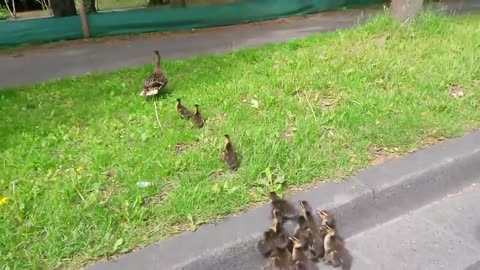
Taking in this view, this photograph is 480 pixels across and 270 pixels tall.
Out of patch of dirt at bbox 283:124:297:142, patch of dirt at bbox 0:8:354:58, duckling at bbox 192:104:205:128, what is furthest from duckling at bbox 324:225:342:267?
patch of dirt at bbox 0:8:354:58

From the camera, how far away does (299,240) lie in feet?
8.55

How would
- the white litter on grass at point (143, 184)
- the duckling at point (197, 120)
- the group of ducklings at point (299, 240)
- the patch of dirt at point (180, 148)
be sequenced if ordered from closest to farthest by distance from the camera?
the group of ducklings at point (299, 240), the white litter on grass at point (143, 184), the patch of dirt at point (180, 148), the duckling at point (197, 120)

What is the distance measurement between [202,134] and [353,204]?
1.47 metres

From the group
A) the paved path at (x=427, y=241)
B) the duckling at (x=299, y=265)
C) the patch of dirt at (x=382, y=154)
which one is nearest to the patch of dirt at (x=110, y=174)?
the duckling at (x=299, y=265)

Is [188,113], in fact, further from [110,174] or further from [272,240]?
[272,240]

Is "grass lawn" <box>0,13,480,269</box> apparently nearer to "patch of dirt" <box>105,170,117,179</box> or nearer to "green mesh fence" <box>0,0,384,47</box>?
"patch of dirt" <box>105,170,117,179</box>

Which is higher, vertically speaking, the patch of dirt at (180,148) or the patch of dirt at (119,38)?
the patch of dirt at (180,148)

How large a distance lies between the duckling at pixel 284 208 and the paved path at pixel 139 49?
5576 mm

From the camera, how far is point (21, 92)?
18.7 feet

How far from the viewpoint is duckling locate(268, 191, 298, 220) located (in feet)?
8.80

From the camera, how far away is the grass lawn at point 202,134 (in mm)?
2625

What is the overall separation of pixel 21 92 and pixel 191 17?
22.5 feet

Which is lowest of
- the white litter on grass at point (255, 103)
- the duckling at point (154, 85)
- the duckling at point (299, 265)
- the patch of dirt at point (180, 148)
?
the duckling at point (299, 265)

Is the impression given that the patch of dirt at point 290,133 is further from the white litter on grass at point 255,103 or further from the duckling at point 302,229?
the duckling at point 302,229
